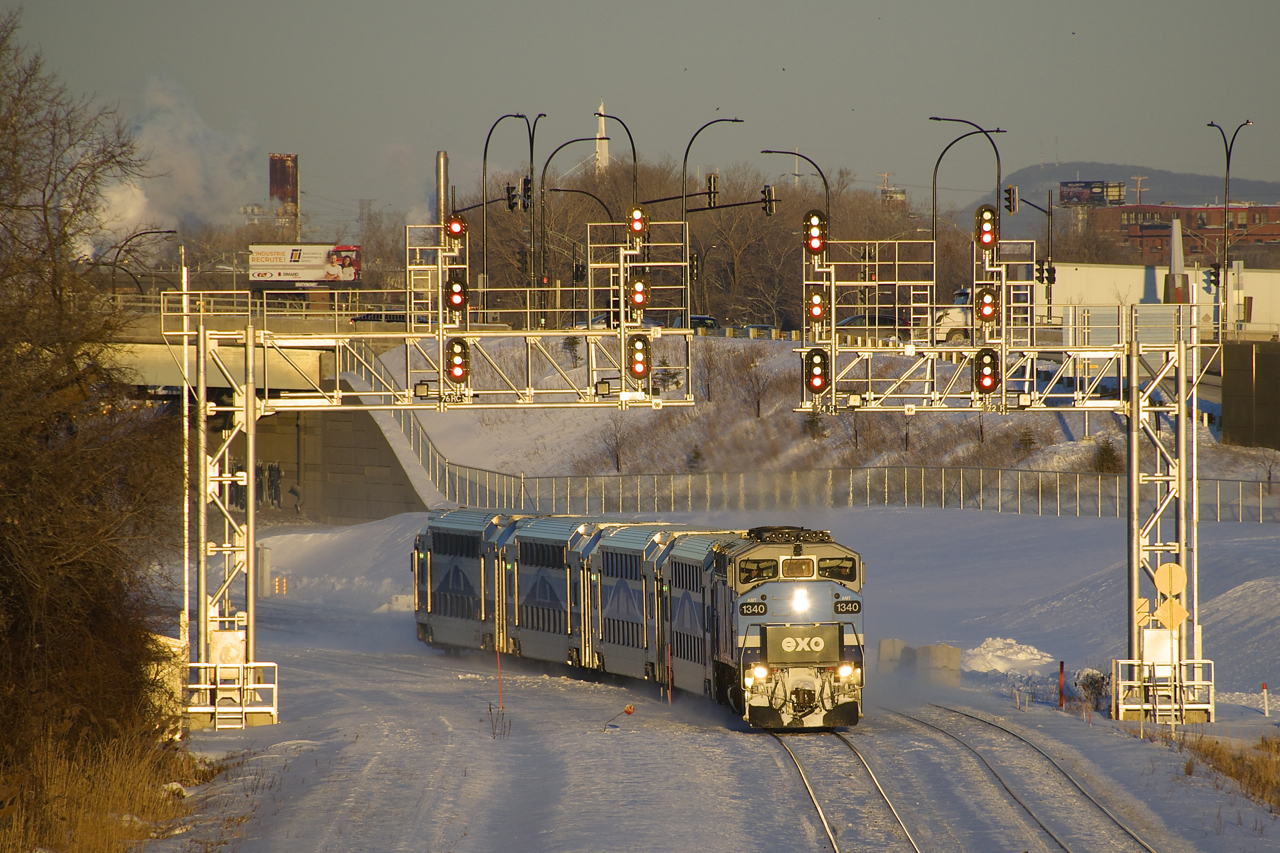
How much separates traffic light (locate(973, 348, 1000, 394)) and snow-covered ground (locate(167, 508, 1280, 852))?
6.48 m

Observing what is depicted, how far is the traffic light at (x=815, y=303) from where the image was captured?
26.4 m

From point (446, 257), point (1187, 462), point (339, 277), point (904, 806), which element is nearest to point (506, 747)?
point (904, 806)

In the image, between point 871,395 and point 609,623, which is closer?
point 871,395

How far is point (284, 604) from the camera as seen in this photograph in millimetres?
55531

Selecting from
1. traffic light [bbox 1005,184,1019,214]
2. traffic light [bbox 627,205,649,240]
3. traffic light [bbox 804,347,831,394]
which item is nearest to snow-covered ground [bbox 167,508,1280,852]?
traffic light [bbox 804,347,831,394]

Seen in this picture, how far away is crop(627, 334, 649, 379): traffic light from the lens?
87.5 ft

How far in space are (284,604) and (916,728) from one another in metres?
35.6

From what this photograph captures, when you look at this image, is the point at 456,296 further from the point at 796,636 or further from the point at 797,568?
the point at 796,636

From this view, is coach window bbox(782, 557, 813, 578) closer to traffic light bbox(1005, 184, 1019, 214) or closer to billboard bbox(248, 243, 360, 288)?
traffic light bbox(1005, 184, 1019, 214)

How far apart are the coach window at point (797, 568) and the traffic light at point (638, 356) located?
15.3 ft

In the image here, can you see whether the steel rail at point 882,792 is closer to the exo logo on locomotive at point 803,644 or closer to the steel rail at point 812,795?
the steel rail at point 812,795

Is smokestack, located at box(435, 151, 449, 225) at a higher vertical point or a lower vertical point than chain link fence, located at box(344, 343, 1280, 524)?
higher

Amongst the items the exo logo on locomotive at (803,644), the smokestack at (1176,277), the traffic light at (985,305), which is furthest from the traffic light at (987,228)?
the smokestack at (1176,277)

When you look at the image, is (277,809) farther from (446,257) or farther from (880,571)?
(880,571)
